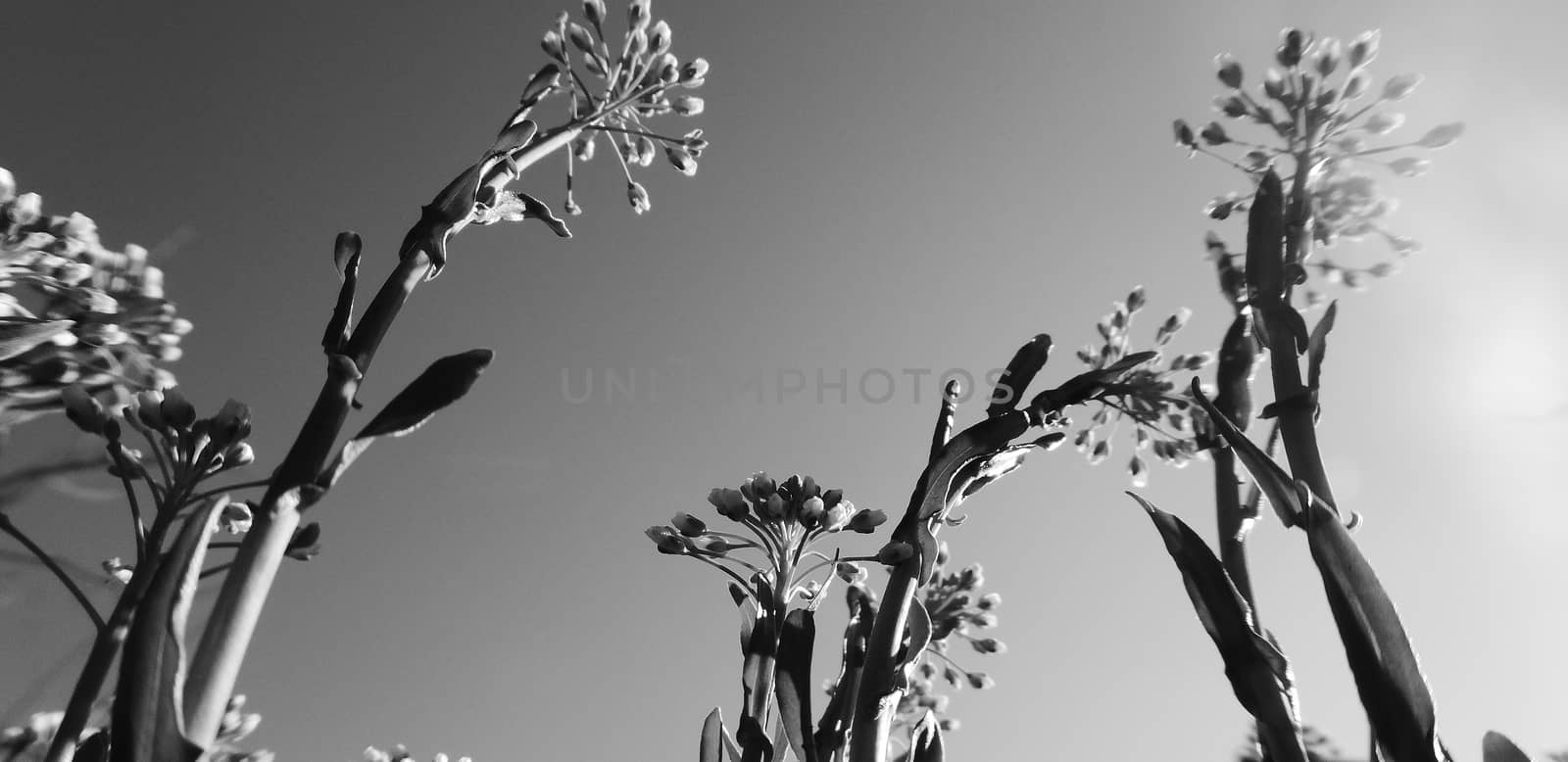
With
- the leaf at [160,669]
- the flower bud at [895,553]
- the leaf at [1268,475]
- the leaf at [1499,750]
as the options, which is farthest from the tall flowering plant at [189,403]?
the leaf at [1499,750]

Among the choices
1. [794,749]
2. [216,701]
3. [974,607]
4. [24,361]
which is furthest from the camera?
[974,607]

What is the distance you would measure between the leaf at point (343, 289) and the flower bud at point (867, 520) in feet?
3.91

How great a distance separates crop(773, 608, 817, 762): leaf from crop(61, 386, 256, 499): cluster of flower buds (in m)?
0.89

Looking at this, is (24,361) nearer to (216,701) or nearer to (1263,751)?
(216,701)

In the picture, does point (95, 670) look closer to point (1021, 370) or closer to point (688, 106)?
point (1021, 370)

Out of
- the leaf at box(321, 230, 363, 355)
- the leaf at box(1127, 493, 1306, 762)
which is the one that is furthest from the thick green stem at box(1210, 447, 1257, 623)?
the leaf at box(321, 230, 363, 355)

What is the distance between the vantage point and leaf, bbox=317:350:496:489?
0.79 metres

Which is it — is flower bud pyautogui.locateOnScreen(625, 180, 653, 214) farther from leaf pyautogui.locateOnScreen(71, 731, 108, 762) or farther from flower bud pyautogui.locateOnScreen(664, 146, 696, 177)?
leaf pyautogui.locateOnScreen(71, 731, 108, 762)

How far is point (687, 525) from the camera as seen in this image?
171 centimetres

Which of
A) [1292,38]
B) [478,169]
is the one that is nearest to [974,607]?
[1292,38]

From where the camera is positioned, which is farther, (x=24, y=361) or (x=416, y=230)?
(x=24, y=361)

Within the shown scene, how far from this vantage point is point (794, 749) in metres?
1.21

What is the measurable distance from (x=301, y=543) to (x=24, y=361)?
73 cm

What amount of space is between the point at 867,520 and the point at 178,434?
4.39 ft
